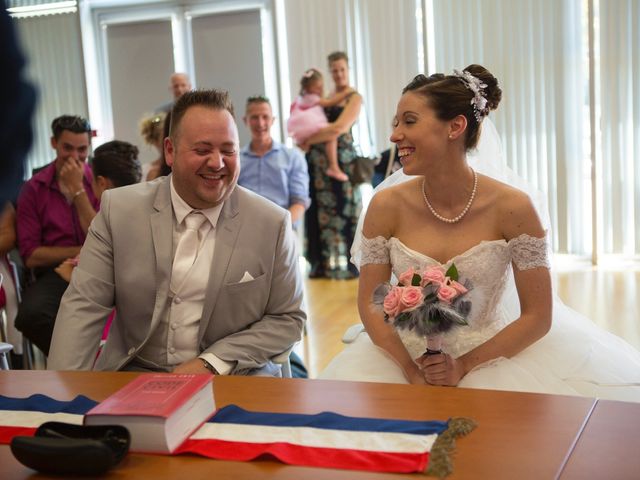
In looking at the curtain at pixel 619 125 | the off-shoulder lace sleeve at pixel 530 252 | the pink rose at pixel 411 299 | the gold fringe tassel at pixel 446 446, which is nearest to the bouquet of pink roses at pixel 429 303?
the pink rose at pixel 411 299

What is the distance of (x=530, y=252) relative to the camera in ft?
9.12

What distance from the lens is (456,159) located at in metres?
2.95

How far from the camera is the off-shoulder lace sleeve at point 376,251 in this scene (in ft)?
9.82

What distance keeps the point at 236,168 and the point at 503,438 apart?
1.41 m

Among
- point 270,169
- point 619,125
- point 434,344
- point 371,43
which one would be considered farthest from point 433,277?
point 371,43

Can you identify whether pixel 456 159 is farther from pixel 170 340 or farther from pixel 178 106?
pixel 170 340

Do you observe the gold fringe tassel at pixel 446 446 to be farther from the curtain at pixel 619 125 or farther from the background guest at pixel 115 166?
the curtain at pixel 619 125

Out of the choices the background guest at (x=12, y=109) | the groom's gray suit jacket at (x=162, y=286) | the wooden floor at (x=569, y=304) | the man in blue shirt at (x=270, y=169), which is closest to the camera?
the background guest at (x=12, y=109)

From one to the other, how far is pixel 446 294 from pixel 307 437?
0.62 m

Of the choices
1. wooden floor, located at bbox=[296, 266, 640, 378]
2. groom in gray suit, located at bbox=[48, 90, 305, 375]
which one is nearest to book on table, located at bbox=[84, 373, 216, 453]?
groom in gray suit, located at bbox=[48, 90, 305, 375]

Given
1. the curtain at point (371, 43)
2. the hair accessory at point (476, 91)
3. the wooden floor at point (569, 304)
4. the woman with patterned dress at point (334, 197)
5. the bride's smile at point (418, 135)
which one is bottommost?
the wooden floor at point (569, 304)

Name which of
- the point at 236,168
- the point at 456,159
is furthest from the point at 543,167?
the point at 236,168

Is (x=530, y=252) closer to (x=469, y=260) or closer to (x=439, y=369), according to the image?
(x=469, y=260)

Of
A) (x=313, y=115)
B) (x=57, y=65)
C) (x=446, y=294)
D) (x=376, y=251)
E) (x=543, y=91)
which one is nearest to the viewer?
(x=446, y=294)
